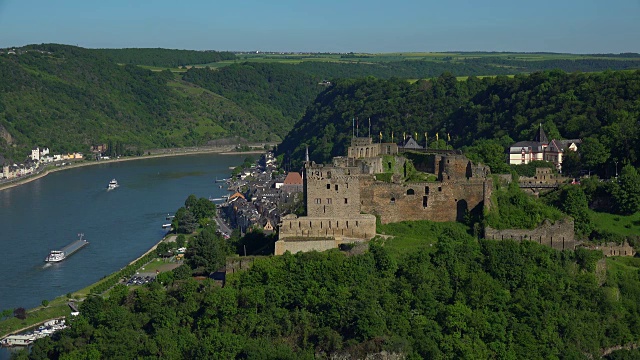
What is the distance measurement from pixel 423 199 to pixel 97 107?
327 ft

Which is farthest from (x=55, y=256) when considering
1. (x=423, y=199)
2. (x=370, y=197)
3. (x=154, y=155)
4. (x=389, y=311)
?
(x=154, y=155)

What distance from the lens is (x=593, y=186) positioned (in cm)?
4412

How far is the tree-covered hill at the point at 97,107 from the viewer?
11825 centimetres

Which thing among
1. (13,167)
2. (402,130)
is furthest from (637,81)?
(13,167)

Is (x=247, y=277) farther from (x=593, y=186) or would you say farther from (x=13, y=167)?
(x=13, y=167)

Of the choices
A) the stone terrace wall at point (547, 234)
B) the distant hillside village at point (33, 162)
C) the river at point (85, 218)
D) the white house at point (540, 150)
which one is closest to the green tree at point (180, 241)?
the river at point (85, 218)

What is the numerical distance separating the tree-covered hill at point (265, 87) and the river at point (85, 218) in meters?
44.8

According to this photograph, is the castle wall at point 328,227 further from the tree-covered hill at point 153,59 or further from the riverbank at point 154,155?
the tree-covered hill at point 153,59

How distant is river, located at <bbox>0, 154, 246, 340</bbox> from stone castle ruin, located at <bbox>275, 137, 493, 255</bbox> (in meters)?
14.8

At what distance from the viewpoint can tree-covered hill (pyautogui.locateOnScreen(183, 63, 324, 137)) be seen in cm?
15212

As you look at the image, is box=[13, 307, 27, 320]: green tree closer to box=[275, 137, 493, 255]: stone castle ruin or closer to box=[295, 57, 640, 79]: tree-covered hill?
box=[275, 137, 493, 255]: stone castle ruin

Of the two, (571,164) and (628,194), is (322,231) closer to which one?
(628,194)

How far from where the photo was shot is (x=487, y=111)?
76125 millimetres

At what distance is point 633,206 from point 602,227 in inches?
92.8
